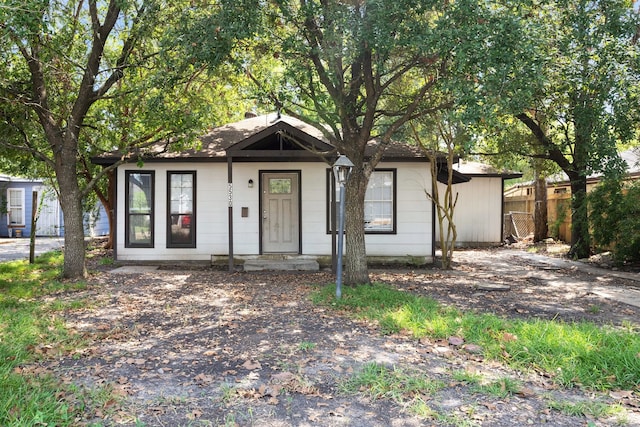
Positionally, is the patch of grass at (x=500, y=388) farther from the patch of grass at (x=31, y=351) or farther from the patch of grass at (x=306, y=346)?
the patch of grass at (x=31, y=351)

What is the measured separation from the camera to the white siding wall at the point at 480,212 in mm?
16750

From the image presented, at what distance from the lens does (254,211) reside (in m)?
11.2

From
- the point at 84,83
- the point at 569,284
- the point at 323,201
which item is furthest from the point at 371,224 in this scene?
the point at 84,83

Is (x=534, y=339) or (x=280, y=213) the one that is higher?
(x=280, y=213)

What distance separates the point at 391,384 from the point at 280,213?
25.9ft

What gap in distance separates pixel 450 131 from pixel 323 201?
331 cm

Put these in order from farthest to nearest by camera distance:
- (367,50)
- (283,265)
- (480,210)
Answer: (480,210) → (283,265) → (367,50)

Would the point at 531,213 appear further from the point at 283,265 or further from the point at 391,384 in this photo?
the point at 391,384

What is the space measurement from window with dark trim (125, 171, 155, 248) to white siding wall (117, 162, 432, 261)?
0.12m

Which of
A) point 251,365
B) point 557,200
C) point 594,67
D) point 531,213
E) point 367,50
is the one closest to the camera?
point 251,365

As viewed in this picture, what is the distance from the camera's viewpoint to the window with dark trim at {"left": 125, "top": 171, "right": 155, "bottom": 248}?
1114 cm

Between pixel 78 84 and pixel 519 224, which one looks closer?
pixel 78 84

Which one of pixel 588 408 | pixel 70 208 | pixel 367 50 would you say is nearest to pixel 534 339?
pixel 588 408

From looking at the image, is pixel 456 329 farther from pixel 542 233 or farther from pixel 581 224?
pixel 542 233
